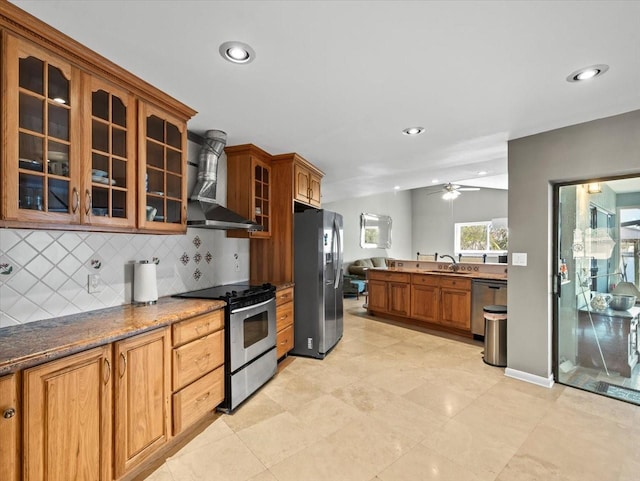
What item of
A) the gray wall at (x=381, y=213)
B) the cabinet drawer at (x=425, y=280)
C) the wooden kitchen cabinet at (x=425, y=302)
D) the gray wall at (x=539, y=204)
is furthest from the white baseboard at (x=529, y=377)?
the gray wall at (x=381, y=213)

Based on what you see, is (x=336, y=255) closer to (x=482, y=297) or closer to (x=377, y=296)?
(x=377, y=296)

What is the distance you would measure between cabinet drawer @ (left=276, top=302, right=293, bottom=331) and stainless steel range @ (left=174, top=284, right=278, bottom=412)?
254 mm

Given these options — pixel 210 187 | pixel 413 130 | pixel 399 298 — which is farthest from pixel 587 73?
pixel 399 298

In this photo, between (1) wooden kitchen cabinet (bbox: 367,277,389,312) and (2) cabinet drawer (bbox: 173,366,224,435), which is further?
(1) wooden kitchen cabinet (bbox: 367,277,389,312)

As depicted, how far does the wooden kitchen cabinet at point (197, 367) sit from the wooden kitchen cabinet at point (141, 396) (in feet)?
0.26

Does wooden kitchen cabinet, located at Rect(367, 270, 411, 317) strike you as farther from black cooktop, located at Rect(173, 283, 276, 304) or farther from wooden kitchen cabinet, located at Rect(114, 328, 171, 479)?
wooden kitchen cabinet, located at Rect(114, 328, 171, 479)

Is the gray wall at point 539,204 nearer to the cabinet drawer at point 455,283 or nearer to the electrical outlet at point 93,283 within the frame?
the cabinet drawer at point 455,283

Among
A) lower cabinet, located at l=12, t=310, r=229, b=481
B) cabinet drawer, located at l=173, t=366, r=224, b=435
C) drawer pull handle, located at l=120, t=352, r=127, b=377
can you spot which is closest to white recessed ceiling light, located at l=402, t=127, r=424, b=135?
lower cabinet, located at l=12, t=310, r=229, b=481

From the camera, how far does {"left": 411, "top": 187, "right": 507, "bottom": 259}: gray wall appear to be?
9.37 meters

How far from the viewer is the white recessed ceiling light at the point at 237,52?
167cm

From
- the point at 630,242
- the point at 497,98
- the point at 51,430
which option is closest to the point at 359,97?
the point at 497,98

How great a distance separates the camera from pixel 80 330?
1.65 m

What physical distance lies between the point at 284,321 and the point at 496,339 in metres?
2.34

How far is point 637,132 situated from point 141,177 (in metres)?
3.77
